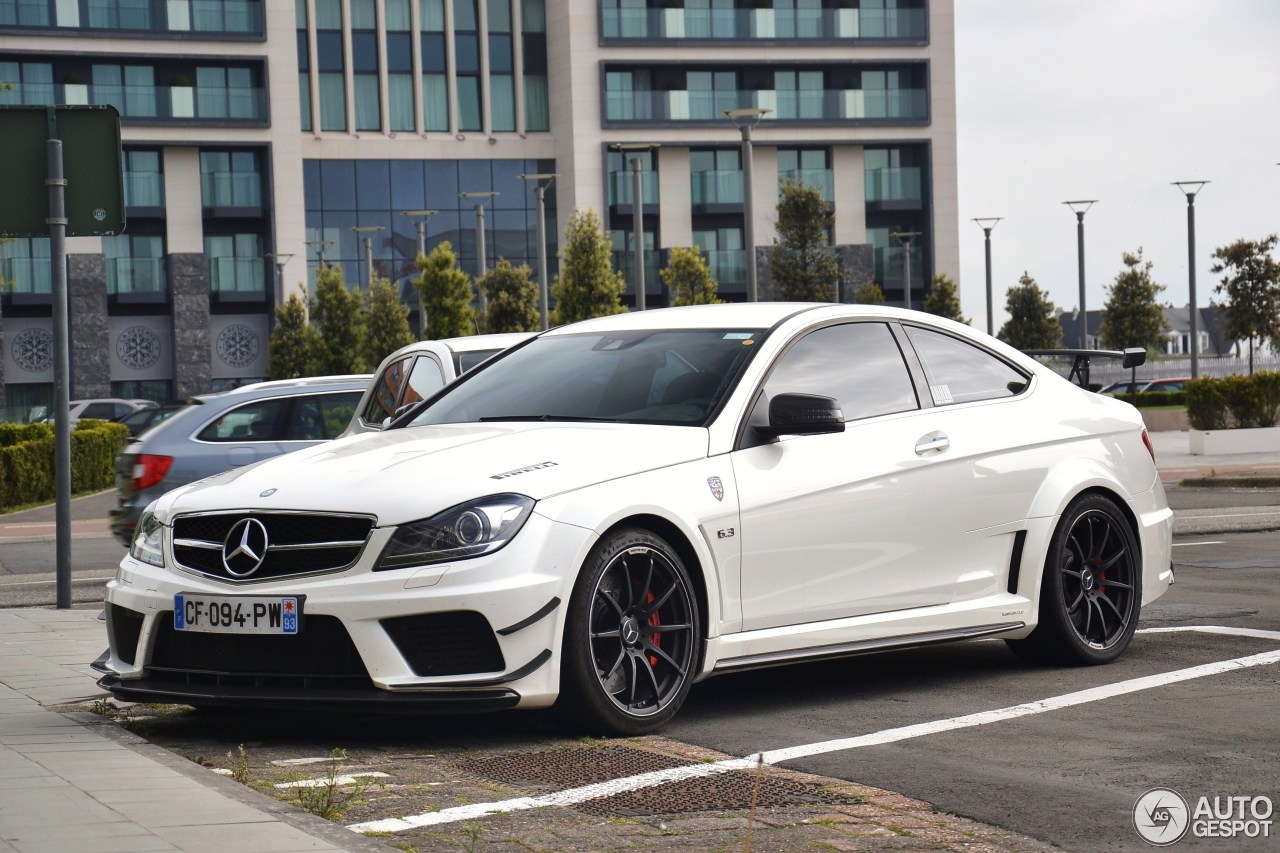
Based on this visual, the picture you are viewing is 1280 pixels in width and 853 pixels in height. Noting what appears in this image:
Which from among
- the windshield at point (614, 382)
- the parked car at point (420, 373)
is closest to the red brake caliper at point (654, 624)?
the windshield at point (614, 382)

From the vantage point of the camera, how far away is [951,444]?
7.74m

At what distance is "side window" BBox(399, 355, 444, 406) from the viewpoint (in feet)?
39.9

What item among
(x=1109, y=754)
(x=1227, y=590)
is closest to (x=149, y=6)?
(x=1227, y=590)

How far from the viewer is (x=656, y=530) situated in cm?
662

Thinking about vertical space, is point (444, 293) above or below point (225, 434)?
above

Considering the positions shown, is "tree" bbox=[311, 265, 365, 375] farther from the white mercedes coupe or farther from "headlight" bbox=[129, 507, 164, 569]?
"headlight" bbox=[129, 507, 164, 569]

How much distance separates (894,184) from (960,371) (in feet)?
210

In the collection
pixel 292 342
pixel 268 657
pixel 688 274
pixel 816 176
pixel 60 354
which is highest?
pixel 816 176

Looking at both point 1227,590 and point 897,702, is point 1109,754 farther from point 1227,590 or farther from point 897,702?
point 1227,590

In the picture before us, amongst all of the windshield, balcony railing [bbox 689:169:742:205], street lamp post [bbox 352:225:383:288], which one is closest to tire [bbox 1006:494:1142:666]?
the windshield

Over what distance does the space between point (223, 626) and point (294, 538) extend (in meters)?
0.40

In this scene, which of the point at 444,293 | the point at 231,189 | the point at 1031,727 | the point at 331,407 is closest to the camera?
the point at 1031,727

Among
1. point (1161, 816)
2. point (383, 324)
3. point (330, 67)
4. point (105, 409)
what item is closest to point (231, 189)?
point (330, 67)

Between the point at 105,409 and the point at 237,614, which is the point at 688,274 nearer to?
the point at 105,409
